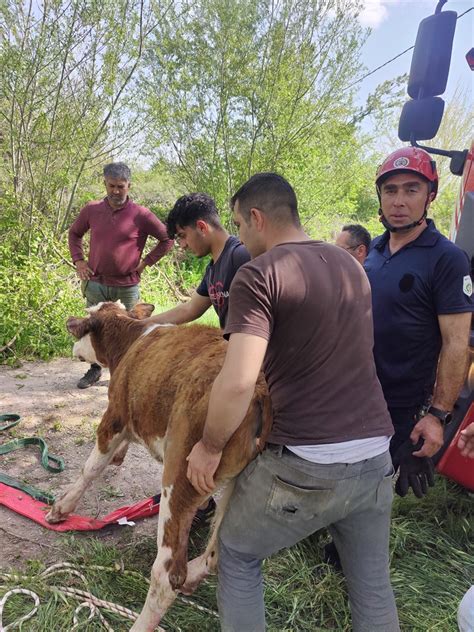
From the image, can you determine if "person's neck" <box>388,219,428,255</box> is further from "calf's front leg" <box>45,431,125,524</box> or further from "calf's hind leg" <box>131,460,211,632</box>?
"calf's front leg" <box>45,431,125,524</box>

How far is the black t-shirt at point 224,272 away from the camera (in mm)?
3342

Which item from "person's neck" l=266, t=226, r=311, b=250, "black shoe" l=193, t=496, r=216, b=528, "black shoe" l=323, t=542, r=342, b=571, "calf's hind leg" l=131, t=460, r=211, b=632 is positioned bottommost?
"black shoe" l=323, t=542, r=342, b=571

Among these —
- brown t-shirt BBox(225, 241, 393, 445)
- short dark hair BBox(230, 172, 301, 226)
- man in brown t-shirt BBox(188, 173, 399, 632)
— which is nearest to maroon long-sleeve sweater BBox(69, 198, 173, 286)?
short dark hair BBox(230, 172, 301, 226)

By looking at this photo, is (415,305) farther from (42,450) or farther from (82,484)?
(42,450)

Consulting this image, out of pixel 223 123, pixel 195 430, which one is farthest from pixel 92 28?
pixel 195 430

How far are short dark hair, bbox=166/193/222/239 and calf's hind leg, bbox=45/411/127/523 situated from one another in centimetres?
153

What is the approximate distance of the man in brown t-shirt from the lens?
5.71ft

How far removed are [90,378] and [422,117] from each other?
490cm

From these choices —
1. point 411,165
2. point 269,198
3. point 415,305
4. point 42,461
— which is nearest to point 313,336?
point 269,198

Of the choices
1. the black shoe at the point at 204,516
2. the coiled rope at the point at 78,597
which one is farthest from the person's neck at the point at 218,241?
the coiled rope at the point at 78,597

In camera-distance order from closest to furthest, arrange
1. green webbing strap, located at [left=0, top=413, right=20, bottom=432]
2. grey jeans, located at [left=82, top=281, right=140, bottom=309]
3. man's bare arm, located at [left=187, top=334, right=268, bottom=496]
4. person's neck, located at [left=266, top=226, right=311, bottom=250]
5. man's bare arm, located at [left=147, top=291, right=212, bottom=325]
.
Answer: man's bare arm, located at [left=187, top=334, right=268, bottom=496] → person's neck, located at [left=266, top=226, right=311, bottom=250] → man's bare arm, located at [left=147, top=291, right=212, bottom=325] → green webbing strap, located at [left=0, top=413, right=20, bottom=432] → grey jeans, located at [left=82, top=281, right=140, bottom=309]

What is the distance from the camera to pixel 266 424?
227cm

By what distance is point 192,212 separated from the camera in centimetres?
344

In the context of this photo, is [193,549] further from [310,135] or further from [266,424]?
[310,135]
